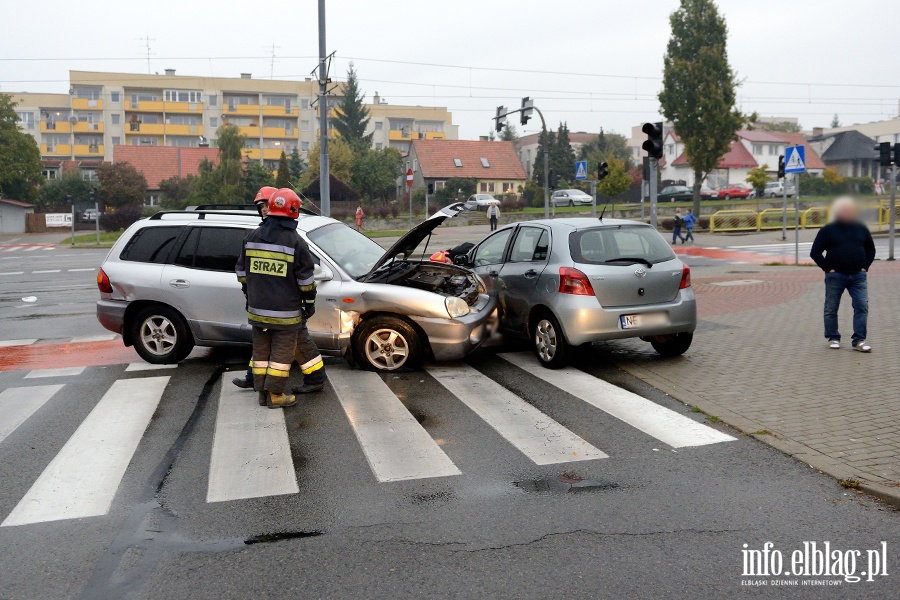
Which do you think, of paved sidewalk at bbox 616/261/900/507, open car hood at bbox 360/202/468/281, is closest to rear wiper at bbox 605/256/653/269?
paved sidewalk at bbox 616/261/900/507

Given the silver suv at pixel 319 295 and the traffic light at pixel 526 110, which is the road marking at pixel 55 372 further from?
the traffic light at pixel 526 110

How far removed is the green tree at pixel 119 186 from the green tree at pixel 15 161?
969 cm

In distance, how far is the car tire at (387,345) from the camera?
27.9 ft

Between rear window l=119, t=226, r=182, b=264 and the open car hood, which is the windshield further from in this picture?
rear window l=119, t=226, r=182, b=264

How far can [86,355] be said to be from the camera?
1016 centimetres

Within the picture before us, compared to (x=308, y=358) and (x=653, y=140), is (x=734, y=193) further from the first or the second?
(x=308, y=358)

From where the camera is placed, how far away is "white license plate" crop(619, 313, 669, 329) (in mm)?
8402

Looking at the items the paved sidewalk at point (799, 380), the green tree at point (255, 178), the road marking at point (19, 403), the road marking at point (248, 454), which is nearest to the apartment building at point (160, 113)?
the green tree at point (255, 178)

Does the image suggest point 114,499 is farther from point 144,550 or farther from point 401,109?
point 401,109

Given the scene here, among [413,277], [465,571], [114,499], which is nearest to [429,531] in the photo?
[465,571]

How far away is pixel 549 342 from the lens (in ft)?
28.7

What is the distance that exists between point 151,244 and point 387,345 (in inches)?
117

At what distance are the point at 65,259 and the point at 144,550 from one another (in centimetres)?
3052

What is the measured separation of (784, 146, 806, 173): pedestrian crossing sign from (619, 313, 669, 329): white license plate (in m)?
12.4
